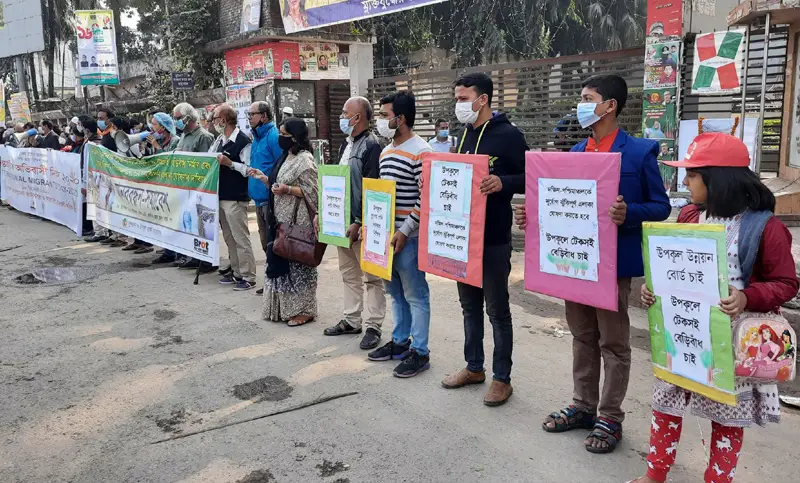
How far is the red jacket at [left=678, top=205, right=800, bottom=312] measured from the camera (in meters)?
2.40

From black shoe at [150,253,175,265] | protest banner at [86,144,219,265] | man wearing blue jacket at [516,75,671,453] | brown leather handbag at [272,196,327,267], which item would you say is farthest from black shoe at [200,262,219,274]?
man wearing blue jacket at [516,75,671,453]

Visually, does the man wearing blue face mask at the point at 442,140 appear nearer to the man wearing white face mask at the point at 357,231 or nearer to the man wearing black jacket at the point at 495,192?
the man wearing white face mask at the point at 357,231

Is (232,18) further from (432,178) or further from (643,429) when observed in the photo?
(643,429)

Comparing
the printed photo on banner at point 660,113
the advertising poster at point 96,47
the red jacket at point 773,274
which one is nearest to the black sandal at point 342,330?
the red jacket at point 773,274

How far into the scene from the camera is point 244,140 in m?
6.58

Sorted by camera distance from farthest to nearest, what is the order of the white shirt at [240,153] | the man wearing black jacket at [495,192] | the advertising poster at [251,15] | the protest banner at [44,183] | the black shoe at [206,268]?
the advertising poster at [251,15]
the protest banner at [44,183]
the black shoe at [206,268]
the white shirt at [240,153]
the man wearing black jacket at [495,192]

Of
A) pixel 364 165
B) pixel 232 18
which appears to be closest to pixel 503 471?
pixel 364 165

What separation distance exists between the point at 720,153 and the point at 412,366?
8.22ft

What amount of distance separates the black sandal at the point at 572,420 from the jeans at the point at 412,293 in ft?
3.92

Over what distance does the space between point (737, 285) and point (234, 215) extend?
520 cm

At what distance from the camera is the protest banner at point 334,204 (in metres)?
4.79

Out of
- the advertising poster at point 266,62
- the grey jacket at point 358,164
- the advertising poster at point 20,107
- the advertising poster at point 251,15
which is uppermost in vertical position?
the advertising poster at point 251,15

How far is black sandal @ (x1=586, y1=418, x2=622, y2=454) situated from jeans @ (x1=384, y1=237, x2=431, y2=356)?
144 centimetres

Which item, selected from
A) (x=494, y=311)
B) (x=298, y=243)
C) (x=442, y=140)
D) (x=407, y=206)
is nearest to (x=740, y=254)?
(x=494, y=311)
